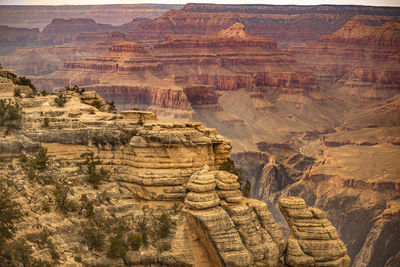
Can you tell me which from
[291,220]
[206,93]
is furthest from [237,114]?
[291,220]

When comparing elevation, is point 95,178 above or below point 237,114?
above

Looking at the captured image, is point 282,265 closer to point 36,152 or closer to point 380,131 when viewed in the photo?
point 36,152

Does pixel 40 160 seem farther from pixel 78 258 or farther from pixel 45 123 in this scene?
pixel 78 258

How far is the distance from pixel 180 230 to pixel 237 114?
439 feet

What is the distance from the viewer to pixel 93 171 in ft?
137

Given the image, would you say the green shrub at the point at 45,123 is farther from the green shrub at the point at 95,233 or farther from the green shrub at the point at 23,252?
the green shrub at the point at 23,252

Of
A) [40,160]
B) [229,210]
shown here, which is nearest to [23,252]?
A: [40,160]

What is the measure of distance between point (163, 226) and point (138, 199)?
8.21 feet

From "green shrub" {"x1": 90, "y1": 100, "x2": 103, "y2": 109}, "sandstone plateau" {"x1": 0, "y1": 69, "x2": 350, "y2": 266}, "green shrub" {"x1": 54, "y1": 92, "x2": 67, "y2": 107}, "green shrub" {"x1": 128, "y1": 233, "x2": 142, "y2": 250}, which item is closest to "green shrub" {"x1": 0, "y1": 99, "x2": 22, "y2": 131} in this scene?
"sandstone plateau" {"x1": 0, "y1": 69, "x2": 350, "y2": 266}

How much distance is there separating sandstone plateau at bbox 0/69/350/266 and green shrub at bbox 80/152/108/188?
0.21ft

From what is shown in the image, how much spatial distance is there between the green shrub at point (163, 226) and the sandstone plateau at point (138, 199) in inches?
2.2

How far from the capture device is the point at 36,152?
134ft

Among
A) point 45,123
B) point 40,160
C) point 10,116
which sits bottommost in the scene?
point 40,160

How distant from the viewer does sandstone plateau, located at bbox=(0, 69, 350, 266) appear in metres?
39.1
